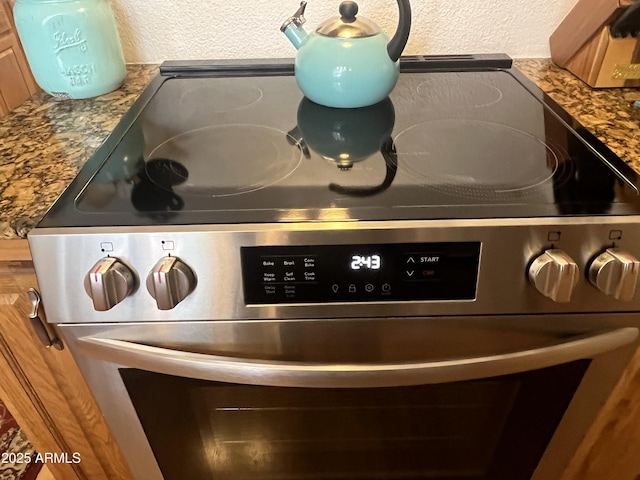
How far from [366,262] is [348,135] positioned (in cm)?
27

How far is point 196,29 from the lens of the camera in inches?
43.5

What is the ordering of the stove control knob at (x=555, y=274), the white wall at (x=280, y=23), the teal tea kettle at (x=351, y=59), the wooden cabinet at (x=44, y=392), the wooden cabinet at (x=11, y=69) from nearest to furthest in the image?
the stove control knob at (x=555, y=274) < the wooden cabinet at (x=44, y=392) < the teal tea kettle at (x=351, y=59) < the wooden cabinet at (x=11, y=69) < the white wall at (x=280, y=23)

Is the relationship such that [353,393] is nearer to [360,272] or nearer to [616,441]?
[360,272]

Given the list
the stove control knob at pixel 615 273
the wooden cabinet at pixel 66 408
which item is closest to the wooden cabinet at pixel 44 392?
the wooden cabinet at pixel 66 408

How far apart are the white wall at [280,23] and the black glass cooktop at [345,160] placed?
0.43ft

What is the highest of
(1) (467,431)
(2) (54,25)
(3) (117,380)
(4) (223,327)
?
(2) (54,25)

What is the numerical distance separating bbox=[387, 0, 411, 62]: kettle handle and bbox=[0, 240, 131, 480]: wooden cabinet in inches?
22.5

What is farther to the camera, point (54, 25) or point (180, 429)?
point (54, 25)

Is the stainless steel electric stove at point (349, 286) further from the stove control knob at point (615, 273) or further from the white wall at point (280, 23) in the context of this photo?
the white wall at point (280, 23)

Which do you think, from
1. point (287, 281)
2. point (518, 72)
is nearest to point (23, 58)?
point (287, 281)

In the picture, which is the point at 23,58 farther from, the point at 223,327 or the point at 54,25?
the point at 223,327

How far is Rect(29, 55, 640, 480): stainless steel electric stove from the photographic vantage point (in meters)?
0.62

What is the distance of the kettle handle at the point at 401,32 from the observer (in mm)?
805

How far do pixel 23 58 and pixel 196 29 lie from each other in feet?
1.06
